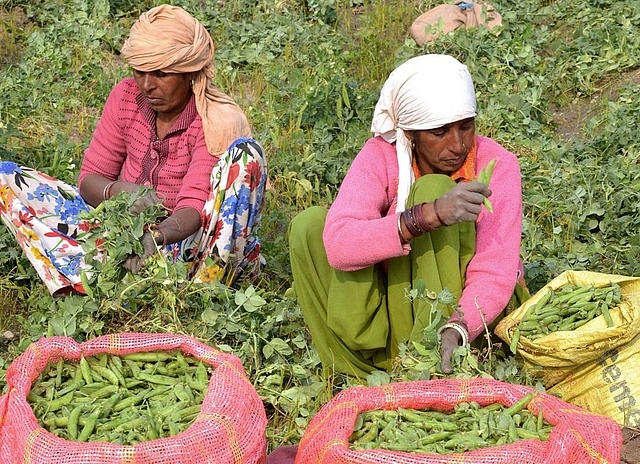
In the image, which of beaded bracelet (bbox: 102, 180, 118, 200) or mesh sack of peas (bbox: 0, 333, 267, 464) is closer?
mesh sack of peas (bbox: 0, 333, 267, 464)

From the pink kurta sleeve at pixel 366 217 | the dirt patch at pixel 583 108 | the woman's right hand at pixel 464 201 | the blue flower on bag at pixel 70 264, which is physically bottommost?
the blue flower on bag at pixel 70 264

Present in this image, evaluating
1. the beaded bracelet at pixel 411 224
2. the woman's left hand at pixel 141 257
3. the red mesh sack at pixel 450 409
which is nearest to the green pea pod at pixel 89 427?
the red mesh sack at pixel 450 409

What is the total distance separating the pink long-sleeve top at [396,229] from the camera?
2768 millimetres

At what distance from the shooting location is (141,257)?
10.1 ft

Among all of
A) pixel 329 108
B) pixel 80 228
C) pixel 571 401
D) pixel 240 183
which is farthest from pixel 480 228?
pixel 329 108

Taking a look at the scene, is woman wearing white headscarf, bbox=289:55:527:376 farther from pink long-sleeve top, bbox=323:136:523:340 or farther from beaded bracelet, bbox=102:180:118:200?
beaded bracelet, bbox=102:180:118:200

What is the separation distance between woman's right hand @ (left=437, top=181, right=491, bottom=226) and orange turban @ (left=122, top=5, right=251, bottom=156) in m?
1.25

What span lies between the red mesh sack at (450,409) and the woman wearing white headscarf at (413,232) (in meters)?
0.23

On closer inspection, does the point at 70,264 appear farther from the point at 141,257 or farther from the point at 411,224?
the point at 411,224

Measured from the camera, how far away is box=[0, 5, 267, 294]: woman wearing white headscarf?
11.4 ft

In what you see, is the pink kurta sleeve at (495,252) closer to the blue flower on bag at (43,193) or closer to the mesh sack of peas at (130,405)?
the mesh sack of peas at (130,405)

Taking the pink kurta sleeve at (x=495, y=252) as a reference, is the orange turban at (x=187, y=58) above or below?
above

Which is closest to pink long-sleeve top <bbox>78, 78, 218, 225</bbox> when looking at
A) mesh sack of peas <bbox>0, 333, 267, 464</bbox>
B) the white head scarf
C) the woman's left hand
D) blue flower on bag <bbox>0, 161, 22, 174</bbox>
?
blue flower on bag <bbox>0, 161, 22, 174</bbox>

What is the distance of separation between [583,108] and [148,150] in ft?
10.3
